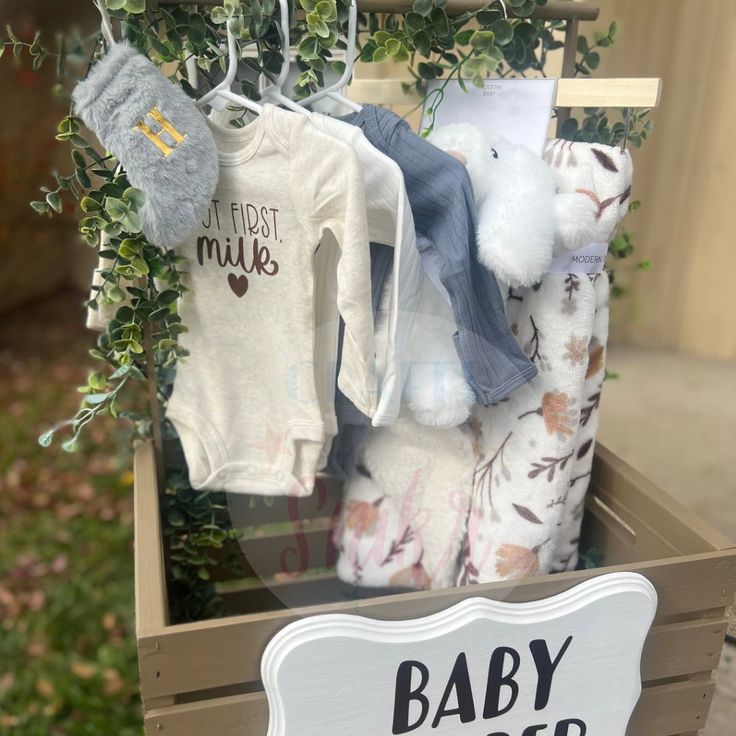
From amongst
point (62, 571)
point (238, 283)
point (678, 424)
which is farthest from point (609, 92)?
point (62, 571)

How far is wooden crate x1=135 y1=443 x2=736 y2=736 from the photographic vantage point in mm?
669

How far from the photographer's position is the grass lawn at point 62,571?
1.39 metres

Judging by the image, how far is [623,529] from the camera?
3.26 feet

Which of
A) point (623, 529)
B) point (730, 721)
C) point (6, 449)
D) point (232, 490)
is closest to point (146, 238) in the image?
point (232, 490)

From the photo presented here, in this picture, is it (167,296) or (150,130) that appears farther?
(167,296)

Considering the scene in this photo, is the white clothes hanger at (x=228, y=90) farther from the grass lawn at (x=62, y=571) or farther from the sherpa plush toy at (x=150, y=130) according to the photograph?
the grass lawn at (x=62, y=571)

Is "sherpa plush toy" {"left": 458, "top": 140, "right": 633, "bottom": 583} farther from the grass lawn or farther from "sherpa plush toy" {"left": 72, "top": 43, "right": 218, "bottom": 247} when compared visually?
the grass lawn

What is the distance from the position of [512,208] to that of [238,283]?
0.32 meters

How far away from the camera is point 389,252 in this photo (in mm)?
810

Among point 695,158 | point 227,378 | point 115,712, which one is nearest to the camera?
point 227,378

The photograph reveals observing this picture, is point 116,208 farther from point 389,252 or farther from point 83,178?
point 389,252

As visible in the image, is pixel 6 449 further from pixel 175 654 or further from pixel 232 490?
pixel 175 654

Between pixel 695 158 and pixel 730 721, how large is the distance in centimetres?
145

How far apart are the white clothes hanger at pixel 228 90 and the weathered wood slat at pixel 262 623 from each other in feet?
1.67
